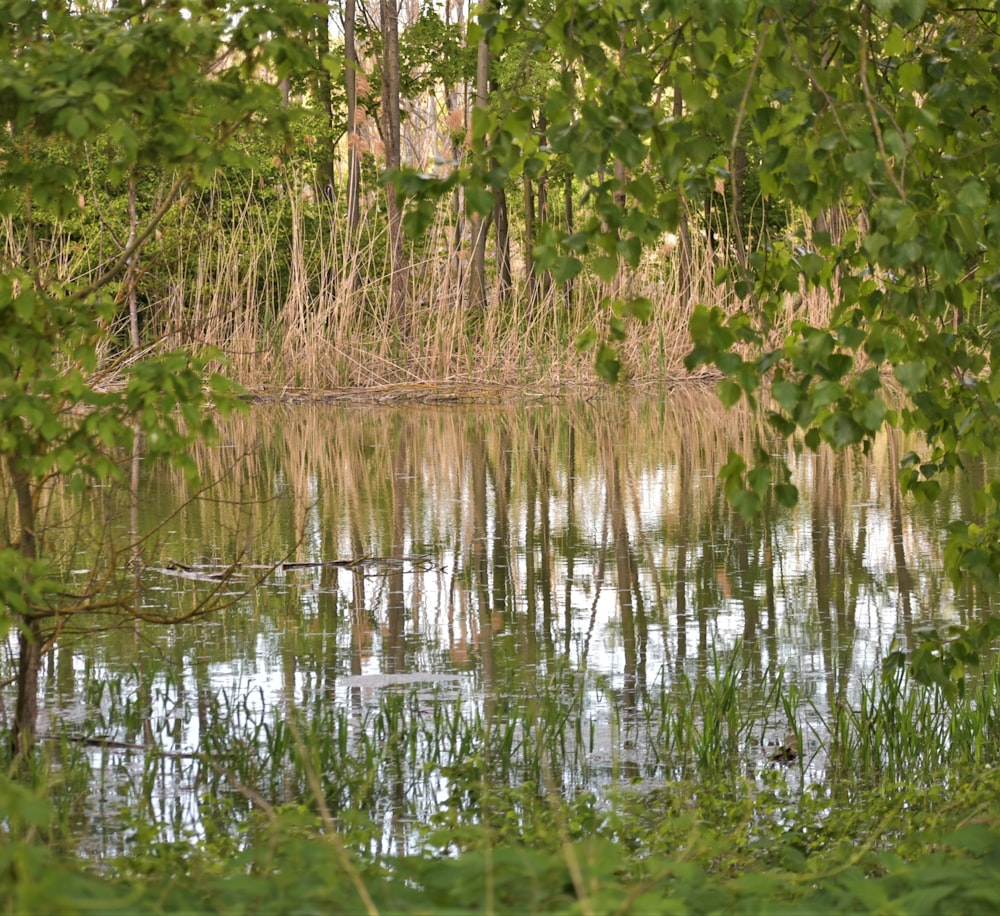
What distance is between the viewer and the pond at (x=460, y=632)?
14.9 feet

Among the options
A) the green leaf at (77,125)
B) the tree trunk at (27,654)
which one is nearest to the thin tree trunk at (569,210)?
the tree trunk at (27,654)

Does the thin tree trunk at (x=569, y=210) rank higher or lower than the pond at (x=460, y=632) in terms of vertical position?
higher

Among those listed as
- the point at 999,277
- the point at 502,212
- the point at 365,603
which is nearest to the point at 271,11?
the point at 999,277

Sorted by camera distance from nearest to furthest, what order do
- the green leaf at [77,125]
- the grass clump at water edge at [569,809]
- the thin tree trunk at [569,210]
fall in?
the grass clump at water edge at [569,809] → the green leaf at [77,125] → the thin tree trunk at [569,210]

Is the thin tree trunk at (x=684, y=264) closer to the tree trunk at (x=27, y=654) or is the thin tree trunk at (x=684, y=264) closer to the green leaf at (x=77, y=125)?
the tree trunk at (x=27, y=654)

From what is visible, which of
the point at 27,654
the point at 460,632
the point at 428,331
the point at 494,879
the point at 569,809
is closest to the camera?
the point at 494,879

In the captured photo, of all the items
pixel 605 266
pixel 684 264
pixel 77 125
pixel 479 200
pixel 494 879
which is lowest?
pixel 494 879

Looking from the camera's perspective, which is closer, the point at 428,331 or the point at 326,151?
the point at 428,331

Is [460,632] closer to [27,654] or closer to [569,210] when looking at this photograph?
[27,654]

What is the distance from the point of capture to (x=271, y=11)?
398 centimetres

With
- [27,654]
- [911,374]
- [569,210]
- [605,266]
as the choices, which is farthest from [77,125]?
[569,210]

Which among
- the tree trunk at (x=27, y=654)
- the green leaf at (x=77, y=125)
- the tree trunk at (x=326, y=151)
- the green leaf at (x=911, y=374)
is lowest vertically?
the tree trunk at (x=27, y=654)

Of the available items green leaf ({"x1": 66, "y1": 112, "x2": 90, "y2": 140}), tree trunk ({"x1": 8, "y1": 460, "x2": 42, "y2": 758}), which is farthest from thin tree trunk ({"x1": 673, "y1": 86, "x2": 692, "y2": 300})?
green leaf ({"x1": 66, "y1": 112, "x2": 90, "y2": 140})

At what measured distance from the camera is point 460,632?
6402 mm
